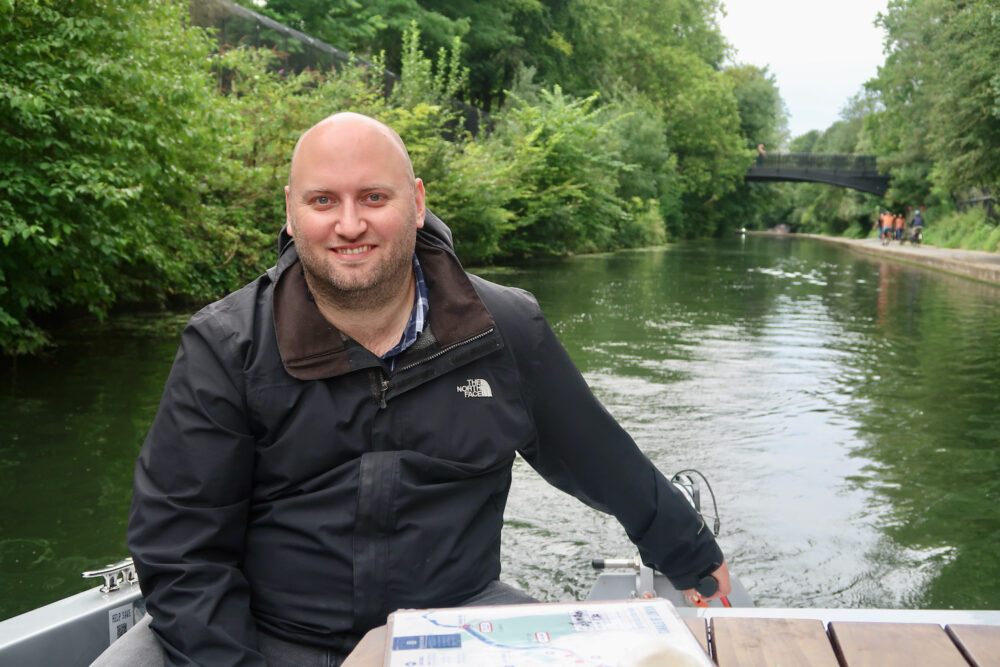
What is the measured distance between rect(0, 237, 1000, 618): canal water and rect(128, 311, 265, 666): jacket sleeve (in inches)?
96.8

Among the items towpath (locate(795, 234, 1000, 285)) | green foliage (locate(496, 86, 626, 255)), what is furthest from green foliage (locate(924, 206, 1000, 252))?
green foliage (locate(496, 86, 626, 255))

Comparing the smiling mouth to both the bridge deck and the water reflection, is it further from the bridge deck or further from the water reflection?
the bridge deck

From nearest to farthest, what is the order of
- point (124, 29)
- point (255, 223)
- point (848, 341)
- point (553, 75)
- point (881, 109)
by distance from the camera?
point (124, 29) → point (848, 341) → point (255, 223) → point (553, 75) → point (881, 109)

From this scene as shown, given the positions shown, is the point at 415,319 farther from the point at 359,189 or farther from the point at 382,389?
the point at 359,189

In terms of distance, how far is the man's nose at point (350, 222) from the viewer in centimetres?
208

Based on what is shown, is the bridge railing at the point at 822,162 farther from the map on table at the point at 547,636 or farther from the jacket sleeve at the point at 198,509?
the map on table at the point at 547,636

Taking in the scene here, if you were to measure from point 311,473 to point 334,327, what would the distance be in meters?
0.30

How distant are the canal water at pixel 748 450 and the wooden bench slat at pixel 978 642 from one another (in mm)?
2506

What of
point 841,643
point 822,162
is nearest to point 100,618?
point 841,643

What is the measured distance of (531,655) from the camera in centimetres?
143

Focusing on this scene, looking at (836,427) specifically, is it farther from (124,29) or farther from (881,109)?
(881,109)

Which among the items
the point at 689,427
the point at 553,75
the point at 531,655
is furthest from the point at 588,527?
the point at 553,75

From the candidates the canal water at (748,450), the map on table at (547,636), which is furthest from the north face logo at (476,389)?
the canal water at (748,450)

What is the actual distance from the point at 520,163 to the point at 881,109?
34.9m
